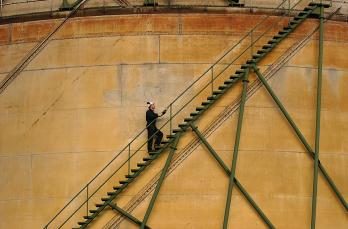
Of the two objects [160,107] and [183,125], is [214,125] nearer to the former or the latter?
[183,125]

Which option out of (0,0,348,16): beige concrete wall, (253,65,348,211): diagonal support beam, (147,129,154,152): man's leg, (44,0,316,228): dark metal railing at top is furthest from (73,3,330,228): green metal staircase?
(0,0,348,16): beige concrete wall

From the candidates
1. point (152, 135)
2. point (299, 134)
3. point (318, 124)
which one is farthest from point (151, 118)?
point (318, 124)

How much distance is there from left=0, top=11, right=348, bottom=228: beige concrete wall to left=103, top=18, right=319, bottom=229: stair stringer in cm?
13

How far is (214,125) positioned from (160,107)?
1.38 metres

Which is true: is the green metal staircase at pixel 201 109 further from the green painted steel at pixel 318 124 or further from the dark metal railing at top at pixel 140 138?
the green painted steel at pixel 318 124

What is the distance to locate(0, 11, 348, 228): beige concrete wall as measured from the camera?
108 ft

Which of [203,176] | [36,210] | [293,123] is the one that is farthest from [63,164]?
[293,123]

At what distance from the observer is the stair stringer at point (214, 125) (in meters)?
32.9

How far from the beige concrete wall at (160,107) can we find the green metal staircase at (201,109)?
0.70 feet

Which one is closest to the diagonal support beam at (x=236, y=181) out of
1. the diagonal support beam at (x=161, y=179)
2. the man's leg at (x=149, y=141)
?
the diagonal support beam at (x=161, y=179)

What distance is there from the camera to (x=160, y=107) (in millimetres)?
33688

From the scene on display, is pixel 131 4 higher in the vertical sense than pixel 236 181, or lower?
higher

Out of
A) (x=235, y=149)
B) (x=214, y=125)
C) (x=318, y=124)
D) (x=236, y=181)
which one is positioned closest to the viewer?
(x=236, y=181)

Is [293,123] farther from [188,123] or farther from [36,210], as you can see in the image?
[36,210]
